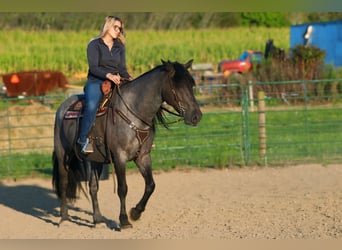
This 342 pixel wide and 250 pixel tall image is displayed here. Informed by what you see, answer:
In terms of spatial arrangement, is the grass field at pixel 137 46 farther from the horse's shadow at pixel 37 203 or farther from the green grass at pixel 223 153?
the horse's shadow at pixel 37 203

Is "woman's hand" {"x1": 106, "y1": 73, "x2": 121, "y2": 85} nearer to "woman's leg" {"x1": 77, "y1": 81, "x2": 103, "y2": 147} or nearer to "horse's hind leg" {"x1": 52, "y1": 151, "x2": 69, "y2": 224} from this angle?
"woman's leg" {"x1": 77, "y1": 81, "x2": 103, "y2": 147}

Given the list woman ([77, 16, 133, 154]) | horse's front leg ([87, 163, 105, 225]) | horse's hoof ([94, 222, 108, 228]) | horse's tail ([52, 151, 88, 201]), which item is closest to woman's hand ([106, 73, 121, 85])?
woman ([77, 16, 133, 154])

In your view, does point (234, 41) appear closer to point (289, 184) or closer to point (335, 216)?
point (289, 184)

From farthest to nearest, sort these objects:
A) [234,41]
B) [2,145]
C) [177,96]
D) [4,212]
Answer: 1. [234,41]
2. [2,145]
3. [4,212]
4. [177,96]

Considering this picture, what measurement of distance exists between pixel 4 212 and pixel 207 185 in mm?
3015

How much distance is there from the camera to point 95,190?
8047mm

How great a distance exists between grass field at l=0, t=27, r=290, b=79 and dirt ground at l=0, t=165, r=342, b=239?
935cm

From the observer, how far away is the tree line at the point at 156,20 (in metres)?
10.6

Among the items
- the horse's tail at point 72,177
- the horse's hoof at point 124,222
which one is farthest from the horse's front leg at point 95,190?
the horse's hoof at point 124,222

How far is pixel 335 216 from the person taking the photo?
7.68 m

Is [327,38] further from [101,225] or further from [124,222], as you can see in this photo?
[124,222]

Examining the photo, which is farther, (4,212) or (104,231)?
(4,212)

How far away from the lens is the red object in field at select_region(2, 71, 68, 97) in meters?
24.7

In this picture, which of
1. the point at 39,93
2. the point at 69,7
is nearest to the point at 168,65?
the point at 69,7
